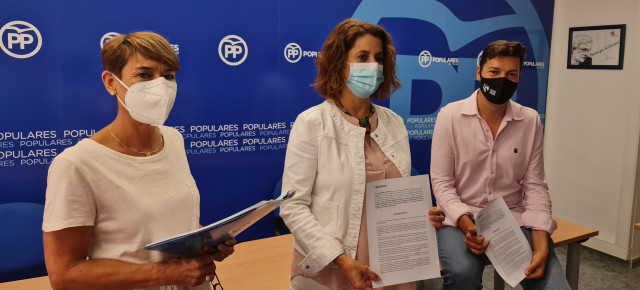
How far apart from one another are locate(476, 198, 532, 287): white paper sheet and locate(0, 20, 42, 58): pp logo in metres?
2.69

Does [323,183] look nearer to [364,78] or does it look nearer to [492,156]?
[364,78]

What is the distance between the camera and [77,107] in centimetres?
299

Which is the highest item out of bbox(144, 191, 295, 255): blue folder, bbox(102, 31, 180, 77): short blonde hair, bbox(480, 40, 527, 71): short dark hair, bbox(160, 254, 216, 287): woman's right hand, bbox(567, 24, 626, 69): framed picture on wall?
bbox(567, 24, 626, 69): framed picture on wall

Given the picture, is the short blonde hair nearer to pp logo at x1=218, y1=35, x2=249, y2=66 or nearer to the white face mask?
the white face mask

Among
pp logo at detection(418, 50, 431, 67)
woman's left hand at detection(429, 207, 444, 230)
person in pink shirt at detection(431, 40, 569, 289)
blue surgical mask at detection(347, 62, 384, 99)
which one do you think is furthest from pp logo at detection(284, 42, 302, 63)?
woman's left hand at detection(429, 207, 444, 230)

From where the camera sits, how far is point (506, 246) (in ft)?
7.11

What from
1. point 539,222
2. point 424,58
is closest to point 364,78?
point 539,222

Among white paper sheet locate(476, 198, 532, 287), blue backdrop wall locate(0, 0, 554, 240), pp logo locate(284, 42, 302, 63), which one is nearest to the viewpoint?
white paper sheet locate(476, 198, 532, 287)

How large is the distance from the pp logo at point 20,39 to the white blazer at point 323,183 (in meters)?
1.92

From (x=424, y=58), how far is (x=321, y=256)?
315 centimetres

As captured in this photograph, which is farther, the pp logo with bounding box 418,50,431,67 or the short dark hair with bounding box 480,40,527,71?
the pp logo with bounding box 418,50,431,67

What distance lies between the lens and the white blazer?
1.83 m

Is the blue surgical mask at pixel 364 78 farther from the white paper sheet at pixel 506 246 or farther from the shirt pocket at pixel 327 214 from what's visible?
the white paper sheet at pixel 506 246

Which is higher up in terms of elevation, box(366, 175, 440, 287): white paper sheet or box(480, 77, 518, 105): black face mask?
box(480, 77, 518, 105): black face mask
